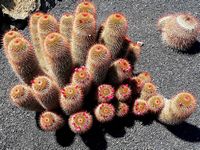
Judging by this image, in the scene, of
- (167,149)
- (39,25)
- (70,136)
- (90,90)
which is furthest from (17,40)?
(167,149)

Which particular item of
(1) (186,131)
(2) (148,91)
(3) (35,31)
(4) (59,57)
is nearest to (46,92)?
(4) (59,57)

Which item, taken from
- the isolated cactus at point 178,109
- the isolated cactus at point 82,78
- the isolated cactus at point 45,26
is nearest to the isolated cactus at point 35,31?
the isolated cactus at point 45,26

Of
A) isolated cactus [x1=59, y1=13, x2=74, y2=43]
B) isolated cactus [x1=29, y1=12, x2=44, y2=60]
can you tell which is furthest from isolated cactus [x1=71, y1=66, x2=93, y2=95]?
isolated cactus [x1=29, y1=12, x2=44, y2=60]

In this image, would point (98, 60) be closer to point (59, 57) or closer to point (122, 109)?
point (59, 57)

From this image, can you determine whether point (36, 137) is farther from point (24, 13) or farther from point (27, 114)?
point (24, 13)

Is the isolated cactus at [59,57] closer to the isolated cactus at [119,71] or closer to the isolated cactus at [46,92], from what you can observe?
the isolated cactus at [46,92]

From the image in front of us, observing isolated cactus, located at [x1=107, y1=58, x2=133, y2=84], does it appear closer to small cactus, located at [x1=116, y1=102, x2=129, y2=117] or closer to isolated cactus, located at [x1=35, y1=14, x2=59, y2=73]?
small cactus, located at [x1=116, y1=102, x2=129, y2=117]
